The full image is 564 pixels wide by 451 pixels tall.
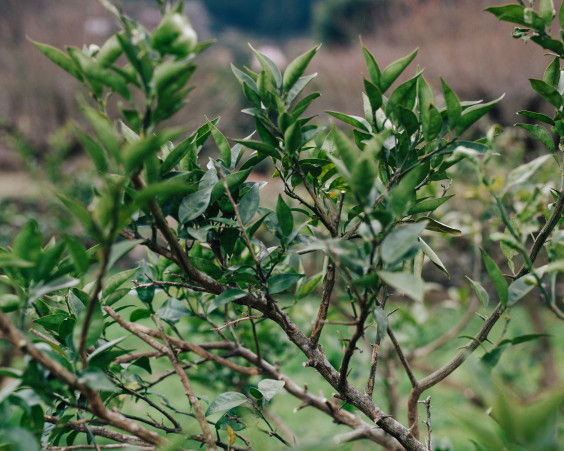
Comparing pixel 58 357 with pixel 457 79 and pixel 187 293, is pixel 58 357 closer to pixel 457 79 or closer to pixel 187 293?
pixel 187 293

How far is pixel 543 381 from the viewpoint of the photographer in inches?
90.6

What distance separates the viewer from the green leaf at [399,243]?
358 millimetres

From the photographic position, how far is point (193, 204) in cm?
47

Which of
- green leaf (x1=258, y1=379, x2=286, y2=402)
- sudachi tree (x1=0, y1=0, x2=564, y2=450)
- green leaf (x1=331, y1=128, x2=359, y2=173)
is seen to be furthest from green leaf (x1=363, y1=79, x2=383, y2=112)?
green leaf (x1=258, y1=379, x2=286, y2=402)

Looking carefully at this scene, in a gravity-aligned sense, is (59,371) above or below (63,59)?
below

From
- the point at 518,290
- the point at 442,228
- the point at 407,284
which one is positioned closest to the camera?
the point at 407,284

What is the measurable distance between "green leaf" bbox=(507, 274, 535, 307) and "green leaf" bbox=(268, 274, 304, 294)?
0.19 meters

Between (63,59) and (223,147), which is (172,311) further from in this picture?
(63,59)

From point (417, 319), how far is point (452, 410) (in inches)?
53.2

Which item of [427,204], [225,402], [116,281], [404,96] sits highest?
[404,96]

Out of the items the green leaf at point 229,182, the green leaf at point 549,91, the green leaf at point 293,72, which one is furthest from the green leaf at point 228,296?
the green leaf at point 549,91

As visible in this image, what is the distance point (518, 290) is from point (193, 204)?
12.3 inches

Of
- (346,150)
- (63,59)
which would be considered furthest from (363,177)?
(63,59)

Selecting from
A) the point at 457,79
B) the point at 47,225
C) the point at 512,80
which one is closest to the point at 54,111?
the point at 47,225
